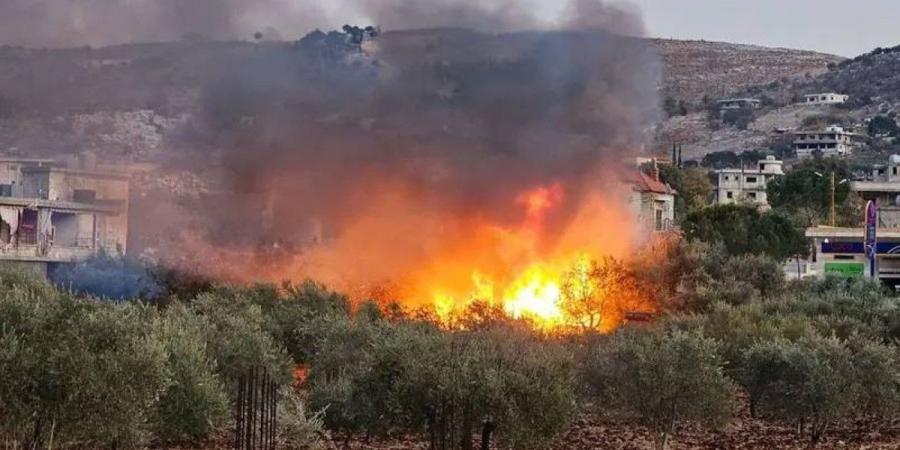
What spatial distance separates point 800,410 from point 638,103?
19.2 meters

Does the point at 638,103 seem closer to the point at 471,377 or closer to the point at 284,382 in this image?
the point at 284,382

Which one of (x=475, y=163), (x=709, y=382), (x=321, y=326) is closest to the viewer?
(x=709, y=382)

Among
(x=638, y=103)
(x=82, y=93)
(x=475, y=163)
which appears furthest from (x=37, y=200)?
(x=638, y=103)

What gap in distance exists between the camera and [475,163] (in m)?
53.0

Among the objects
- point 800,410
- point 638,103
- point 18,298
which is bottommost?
point 800,410

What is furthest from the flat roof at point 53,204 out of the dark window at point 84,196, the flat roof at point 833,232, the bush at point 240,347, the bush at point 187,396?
the flat roof at point 833,232

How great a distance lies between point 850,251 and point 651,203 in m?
19.2

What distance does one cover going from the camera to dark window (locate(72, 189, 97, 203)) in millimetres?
78000

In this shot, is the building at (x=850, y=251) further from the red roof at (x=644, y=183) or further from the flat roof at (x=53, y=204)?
the flat roof at (x=53, y=204)

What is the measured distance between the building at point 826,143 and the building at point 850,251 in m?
76.3

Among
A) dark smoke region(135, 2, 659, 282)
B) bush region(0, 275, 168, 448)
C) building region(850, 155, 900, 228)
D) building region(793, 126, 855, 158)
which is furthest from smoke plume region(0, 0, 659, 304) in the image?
building region(793, 126, 855, 158)

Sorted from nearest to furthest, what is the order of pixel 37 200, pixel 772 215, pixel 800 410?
pixel 800 410 → pixel 37 200 → pixel 772 215

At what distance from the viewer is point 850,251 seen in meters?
92.1

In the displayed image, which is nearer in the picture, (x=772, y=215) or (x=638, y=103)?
(x=638, y=103)
